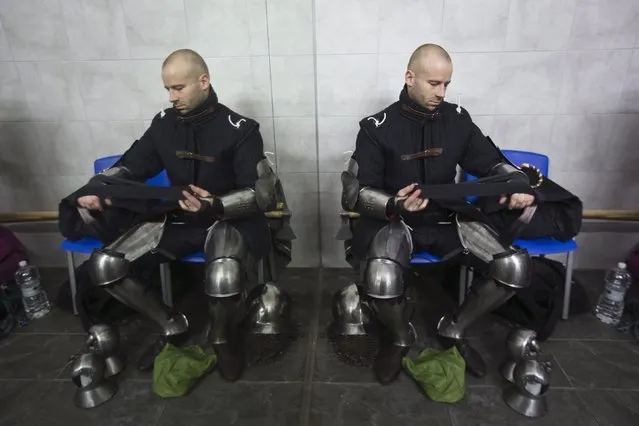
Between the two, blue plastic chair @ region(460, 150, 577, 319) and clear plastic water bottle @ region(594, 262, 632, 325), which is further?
clear plastic water bottle @ region(594, 262, 632, 325)

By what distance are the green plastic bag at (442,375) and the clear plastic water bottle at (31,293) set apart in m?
1.71

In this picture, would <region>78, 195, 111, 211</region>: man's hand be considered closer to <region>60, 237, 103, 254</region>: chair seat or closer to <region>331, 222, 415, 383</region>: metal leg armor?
<region>60, 237, 103, 254</region>: chair seat

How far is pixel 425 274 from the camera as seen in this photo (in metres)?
2.40

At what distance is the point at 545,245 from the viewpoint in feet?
6.01

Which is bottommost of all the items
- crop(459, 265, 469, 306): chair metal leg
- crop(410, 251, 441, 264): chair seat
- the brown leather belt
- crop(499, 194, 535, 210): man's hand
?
crop(459, 265, 469, 306): chair metal leg

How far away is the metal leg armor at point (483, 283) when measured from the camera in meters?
1.62

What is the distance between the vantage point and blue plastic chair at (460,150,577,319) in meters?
1.81

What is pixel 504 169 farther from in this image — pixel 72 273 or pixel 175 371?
pixel 72 273

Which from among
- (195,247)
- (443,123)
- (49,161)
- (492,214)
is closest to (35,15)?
(49,161)

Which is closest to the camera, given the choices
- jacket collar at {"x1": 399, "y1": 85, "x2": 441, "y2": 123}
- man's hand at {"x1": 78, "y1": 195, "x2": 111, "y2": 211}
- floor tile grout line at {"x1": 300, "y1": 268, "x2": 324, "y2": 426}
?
floor tile grout line at {"x1": 300, "y1": 268, "x2": 324, "y2": 426}

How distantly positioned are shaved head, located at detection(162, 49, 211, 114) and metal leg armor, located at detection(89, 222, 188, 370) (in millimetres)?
482

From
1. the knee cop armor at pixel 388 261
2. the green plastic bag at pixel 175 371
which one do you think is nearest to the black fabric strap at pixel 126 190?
the green plastic bag at pixel 175 371

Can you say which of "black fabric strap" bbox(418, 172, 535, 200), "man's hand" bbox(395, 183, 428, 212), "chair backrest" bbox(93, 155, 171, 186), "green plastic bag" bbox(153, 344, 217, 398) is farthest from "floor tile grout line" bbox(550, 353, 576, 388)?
"chair backrest" bbox(93, 155, 171, 186)

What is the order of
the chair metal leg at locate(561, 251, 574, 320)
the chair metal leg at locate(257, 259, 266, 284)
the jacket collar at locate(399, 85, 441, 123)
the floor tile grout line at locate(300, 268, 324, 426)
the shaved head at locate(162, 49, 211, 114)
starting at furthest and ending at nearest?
the chair metal leg at locate(561, 251, 574, 320), the chair metal leg at locate(257, 259, 266, 284), the jacket collar at locate(399, 85, 441, 123), the shaved head at locate(162, 49, 211, 114), the floor tile grout line at locate(300, 268, 324, 426)
